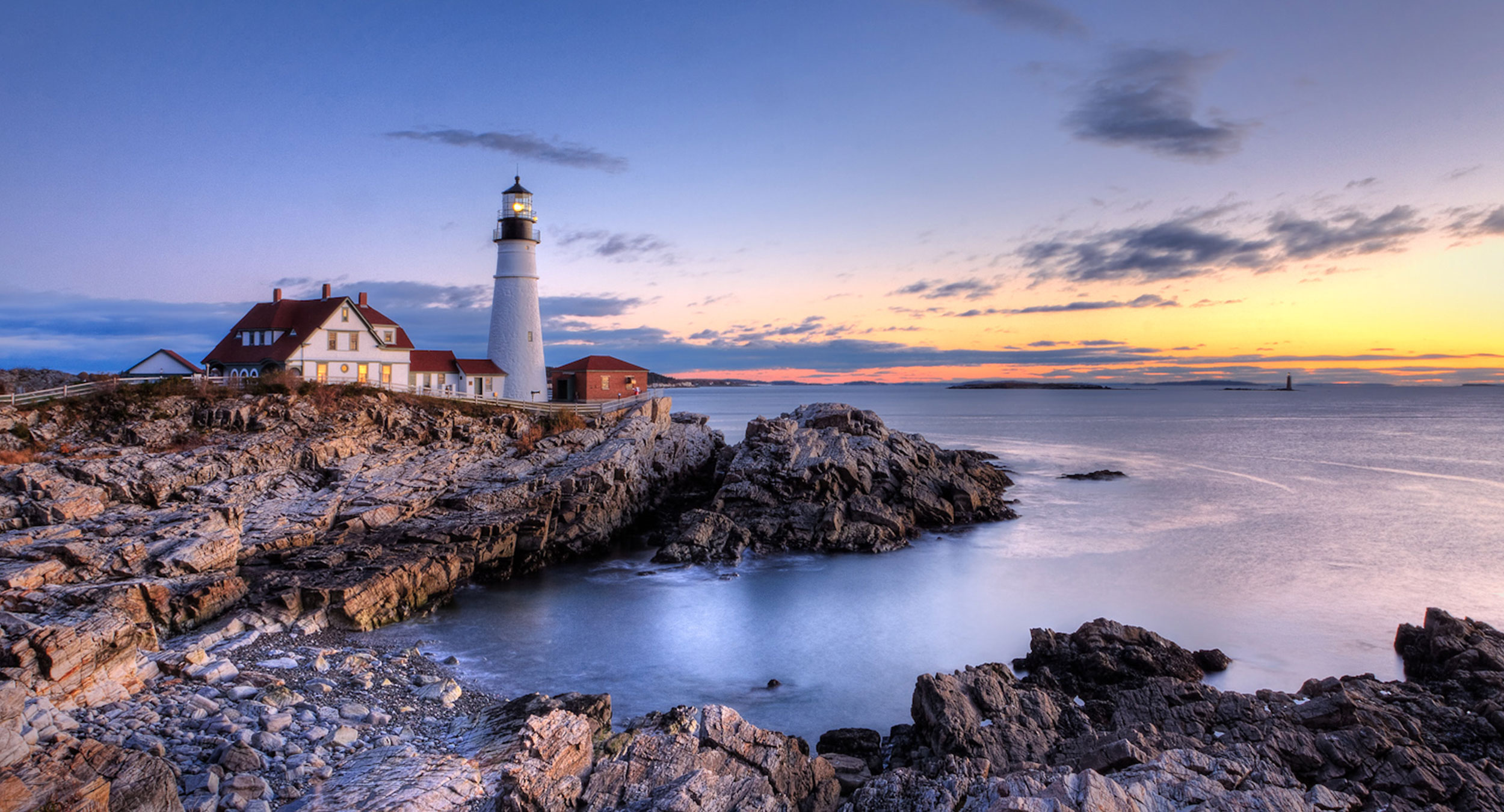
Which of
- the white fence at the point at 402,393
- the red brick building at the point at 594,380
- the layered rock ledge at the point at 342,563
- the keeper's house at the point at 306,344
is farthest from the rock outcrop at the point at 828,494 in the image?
the keeper's house at the point at 306,344

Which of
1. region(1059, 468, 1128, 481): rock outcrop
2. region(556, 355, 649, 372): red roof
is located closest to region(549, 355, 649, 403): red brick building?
region(556, 355, 649, 372): red roof

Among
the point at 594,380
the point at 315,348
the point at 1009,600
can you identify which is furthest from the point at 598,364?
the point at 1009,600

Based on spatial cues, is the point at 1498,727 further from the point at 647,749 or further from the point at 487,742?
the point at 487,742

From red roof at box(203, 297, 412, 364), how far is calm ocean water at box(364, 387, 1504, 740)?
1426 centimetres

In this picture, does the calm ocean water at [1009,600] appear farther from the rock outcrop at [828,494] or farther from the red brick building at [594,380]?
the red brick building at [594,380]

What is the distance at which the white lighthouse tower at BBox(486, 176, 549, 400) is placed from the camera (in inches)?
1184

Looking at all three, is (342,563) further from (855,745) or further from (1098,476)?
(1098,476)

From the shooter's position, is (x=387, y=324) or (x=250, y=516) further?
(x=387, y=324)

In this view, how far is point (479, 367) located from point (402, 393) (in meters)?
5.69

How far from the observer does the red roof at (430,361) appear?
30.2 meters

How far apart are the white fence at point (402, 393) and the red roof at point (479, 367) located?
1025mm

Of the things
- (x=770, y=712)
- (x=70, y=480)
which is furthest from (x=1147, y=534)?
(x=70, y=480)

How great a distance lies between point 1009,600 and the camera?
1705 cm

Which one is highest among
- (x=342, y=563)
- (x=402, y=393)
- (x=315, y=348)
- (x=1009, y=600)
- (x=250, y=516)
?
(x=315, y=348)
